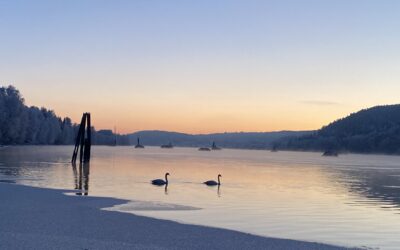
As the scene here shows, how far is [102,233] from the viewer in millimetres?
17000

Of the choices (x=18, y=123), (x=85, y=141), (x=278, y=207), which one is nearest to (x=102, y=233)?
(x=278, y=207)

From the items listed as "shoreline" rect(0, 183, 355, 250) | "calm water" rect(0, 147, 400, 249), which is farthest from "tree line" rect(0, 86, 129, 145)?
"shoreline" rect(0, 183, 355, 250)

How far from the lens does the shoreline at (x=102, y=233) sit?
599 inches

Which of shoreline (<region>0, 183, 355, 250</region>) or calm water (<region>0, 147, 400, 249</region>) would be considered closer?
shoreline (<region>0, 183, 355, 250</region>)

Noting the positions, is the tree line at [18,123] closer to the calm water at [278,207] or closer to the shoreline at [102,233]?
the calm water at [278,207]

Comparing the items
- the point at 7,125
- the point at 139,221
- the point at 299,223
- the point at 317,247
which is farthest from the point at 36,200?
the point at 7,125

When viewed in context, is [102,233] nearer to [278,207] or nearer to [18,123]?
[278,207]

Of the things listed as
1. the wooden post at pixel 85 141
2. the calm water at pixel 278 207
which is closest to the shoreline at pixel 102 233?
the calm water at pixel 278 207

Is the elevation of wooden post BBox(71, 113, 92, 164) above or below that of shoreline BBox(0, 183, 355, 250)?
above

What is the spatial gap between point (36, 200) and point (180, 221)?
26.3ft

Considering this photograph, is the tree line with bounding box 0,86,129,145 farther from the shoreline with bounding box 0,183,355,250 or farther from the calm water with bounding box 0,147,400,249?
the shoreline with bounding box 0,183,355,250

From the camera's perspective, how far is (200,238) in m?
17.0

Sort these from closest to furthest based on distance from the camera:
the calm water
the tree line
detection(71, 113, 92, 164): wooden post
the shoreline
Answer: the shoreline
the calm water
detection(71, 113, 92, 164): wooden post
the tree line

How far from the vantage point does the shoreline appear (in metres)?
15.2
